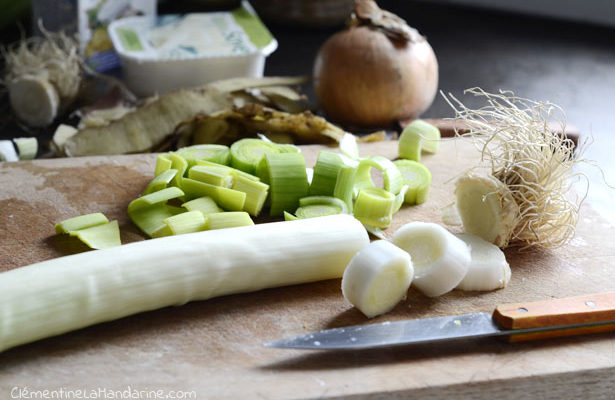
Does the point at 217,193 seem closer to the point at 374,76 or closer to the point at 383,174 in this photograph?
the point at 383,174

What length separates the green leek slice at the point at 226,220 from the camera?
5.29 feet

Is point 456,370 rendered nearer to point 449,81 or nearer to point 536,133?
point 536,133

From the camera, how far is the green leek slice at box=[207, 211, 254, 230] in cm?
161

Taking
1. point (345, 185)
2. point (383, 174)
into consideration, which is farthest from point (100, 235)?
point (383, 174)

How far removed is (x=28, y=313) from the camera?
1252 millimetres

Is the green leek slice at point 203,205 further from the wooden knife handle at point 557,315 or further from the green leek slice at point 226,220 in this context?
the wooden knife handle at point 557,315

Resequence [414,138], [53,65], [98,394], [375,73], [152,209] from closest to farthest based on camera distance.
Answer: [98,394] → [152,209] → [414,138] → [375,73] → [53,65]

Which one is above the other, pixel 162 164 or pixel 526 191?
pixel 526 191

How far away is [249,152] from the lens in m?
1.91

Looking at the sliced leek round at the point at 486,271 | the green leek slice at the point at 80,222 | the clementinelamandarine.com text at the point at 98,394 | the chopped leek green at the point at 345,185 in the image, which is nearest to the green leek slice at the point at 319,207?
the chopped leek green at the point at 345,185

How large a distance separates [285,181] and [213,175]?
0.61 feet

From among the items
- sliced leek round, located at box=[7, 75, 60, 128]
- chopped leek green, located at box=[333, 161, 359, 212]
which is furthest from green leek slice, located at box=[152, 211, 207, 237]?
sliced leek round, located at box=[7, 75, 60, 128]

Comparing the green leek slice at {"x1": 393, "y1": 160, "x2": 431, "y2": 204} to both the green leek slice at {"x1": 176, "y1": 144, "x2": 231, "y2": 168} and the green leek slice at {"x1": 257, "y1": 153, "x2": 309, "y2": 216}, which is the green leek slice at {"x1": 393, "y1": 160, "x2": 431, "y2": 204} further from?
the green leek slice at {"x1": 176, "y1": 144, "x2": 231, "y2": 168}

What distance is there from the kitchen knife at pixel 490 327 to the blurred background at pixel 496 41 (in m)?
1.73
